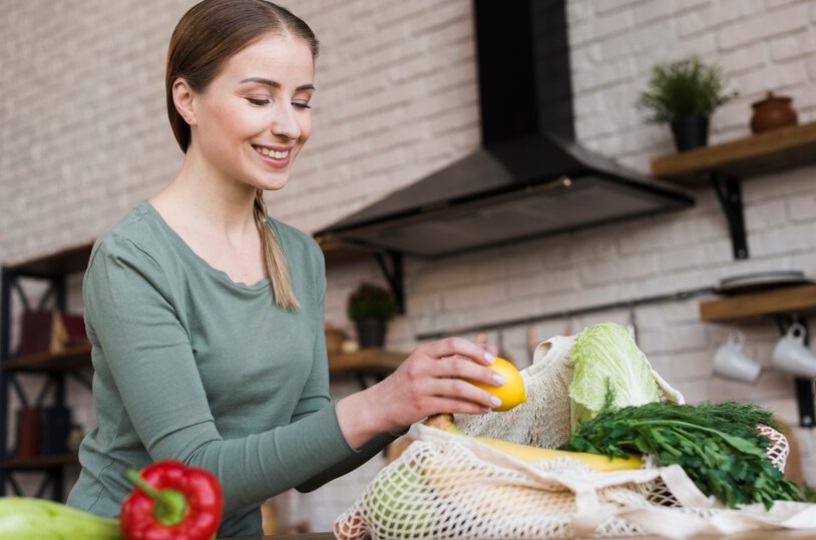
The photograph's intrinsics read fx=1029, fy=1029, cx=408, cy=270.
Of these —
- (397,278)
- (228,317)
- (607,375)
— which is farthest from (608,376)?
(397,278)

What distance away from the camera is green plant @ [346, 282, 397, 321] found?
12.8ft

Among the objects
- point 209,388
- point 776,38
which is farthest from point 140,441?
point 776,38

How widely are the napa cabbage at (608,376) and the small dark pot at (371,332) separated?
108 inches

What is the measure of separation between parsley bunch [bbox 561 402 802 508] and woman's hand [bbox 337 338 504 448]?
11 cm

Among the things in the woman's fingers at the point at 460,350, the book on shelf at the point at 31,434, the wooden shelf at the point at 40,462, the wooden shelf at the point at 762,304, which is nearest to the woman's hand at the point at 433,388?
the woman's fingers at the point at 460,350

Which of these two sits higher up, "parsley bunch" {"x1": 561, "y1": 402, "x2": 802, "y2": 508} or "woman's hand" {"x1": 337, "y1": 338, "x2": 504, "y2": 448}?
"woman's hand" {"x1": 337, "y1": 338, "x2": 504, "y2": 448}

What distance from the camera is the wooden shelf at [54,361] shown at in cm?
473

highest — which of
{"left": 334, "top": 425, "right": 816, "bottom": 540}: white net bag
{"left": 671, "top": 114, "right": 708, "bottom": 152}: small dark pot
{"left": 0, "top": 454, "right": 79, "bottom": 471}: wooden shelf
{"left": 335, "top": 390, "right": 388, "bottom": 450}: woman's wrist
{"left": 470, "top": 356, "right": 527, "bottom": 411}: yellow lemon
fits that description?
{"left": 671, "top": 114, "right": 708, "bottom": 152}: small dark pot

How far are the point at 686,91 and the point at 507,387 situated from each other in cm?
234

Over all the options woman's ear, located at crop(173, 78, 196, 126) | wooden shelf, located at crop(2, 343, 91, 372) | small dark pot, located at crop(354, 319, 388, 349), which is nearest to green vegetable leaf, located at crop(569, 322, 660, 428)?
woman's ear, located at crop(173, 78, 196, 126)

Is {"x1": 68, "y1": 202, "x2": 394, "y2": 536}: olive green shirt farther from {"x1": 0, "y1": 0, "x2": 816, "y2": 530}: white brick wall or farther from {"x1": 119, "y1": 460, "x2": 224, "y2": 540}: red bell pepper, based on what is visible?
{"x1": 0, "y1": 0, "x2": 816, "y2": 530}: white brick wall

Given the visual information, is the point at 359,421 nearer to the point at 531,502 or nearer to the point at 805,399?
the point at 531,502

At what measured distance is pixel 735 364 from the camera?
3047mm

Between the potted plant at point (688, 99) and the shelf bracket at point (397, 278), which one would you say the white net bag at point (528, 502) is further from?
the shelf bracket at point (397, 278)
